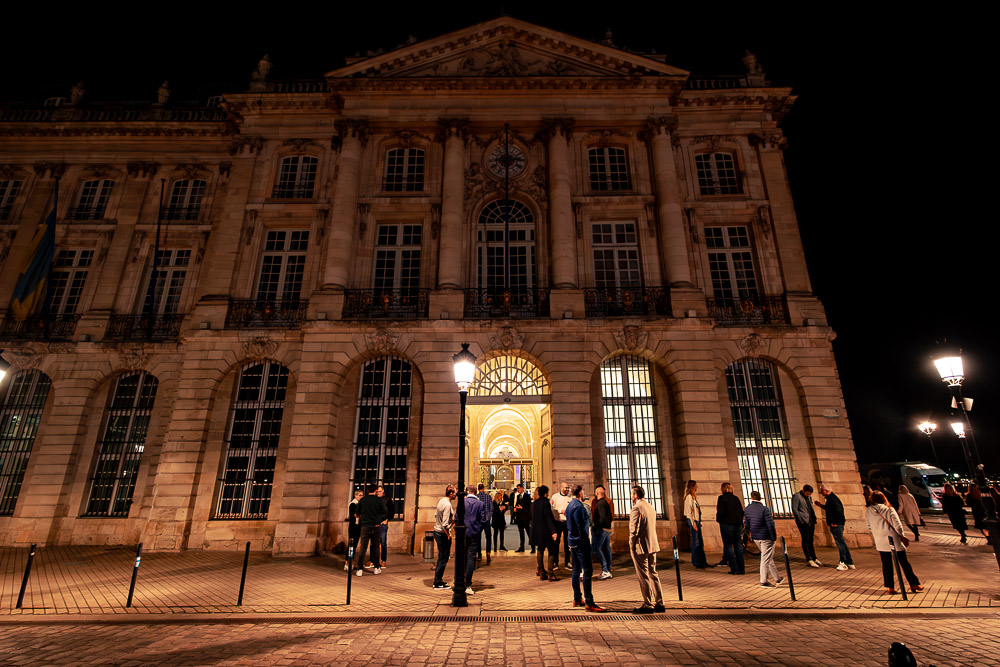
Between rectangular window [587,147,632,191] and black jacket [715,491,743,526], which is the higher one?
rectangular window [587,147,632,191]

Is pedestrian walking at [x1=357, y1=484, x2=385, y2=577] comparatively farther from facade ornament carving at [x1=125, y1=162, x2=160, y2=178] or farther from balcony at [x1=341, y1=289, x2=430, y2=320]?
facade ornament carving at [x1=125, y1=162, x2=160, y2=178]

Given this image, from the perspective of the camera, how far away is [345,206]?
18.0m

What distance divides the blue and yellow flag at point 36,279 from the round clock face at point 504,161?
53.4 feet

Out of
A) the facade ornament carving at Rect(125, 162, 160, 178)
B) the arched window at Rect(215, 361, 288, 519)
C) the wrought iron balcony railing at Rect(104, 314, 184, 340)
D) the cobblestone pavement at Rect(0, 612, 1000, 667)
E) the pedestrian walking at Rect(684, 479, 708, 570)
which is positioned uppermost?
the facade ornament carving at Rect(125, 162, 160, 178)

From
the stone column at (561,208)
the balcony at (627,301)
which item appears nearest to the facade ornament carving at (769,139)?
the stone column at (561,208)

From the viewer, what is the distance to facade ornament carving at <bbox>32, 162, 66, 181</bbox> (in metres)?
21.1

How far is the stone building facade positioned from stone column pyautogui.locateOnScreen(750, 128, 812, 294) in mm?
98

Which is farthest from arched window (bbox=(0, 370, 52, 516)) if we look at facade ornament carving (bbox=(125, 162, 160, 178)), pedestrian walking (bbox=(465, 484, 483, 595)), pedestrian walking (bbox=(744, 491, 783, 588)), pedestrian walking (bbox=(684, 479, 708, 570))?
pedestrian walking (bbox=(744, 491, 783, 588))

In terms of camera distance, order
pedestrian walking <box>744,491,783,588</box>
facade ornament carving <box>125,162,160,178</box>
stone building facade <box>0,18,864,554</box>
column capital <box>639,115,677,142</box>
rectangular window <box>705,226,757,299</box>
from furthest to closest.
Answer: facade ornament carving <box>125,162,160,178</box> < column capital <box>639,115,677,142</box> < rectangular window <box>705,226,757,299</box> < stone building facade <box>0,18,864,554</box> < pedestrian walking <box>744,491,783,588</box>

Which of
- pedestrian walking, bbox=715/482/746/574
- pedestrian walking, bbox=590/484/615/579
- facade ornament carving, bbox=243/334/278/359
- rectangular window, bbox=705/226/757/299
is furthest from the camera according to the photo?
rectangular window, bbox=705/226/757/299

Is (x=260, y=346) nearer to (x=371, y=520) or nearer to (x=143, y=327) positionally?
(x=143, y=327)

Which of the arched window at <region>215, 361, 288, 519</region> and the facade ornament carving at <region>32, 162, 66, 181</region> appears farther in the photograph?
the facade ornament carving at <region>32, 162, 66, 181</region>

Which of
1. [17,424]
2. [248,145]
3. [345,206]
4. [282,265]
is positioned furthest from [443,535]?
[17,424]

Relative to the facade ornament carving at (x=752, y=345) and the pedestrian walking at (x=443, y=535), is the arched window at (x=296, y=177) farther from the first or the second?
the facade ornament carving at (x=752, y=345)
